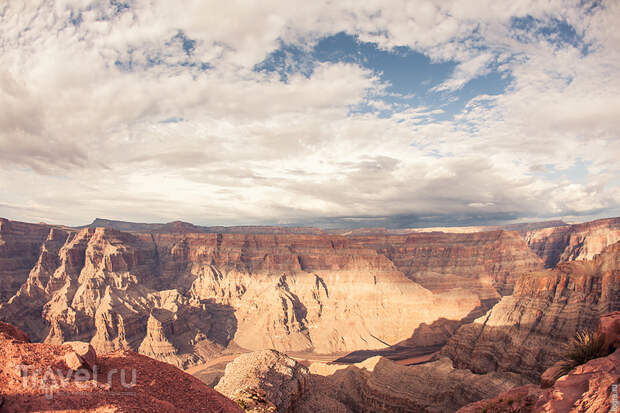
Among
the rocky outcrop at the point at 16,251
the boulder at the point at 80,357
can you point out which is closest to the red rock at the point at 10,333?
the boulder at the point at 80,357

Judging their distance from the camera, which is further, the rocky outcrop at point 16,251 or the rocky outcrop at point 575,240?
the rocky outcrop at point 575,240

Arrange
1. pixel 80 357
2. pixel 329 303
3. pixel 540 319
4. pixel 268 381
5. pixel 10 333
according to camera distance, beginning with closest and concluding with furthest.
Answer: 1. pixel 80 357
2. pixel 10 333
3. pixel 268 381
4. pixel 540 319
5. pixel 329 303

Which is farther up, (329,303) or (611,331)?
(611,331)

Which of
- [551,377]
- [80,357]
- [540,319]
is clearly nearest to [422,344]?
[540,319]

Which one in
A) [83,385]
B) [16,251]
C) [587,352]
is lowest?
[16,251]

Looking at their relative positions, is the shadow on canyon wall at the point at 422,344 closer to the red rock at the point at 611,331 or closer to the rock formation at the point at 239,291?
the rock formation at the point at 239,291

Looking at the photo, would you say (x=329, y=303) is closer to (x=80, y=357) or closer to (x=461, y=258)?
(x=461, y=258)

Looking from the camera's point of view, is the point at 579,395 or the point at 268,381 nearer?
the point at 579,395
